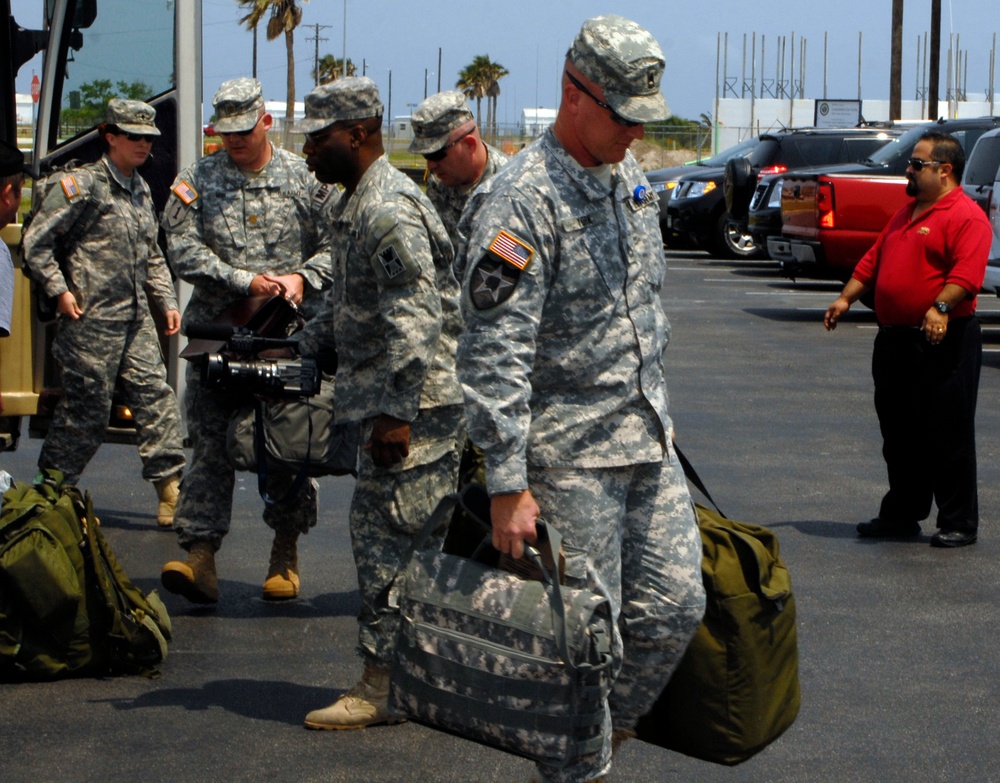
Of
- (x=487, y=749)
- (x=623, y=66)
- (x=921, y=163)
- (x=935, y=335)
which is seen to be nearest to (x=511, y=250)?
(x=623, y=66)

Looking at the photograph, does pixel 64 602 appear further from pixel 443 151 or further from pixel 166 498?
pixel 166 498

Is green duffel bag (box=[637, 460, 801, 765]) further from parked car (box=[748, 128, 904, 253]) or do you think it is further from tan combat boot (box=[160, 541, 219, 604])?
parked car (box=[748, 128, 904, 253])

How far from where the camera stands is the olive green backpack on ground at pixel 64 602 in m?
5.05

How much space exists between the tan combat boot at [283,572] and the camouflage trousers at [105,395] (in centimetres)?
157

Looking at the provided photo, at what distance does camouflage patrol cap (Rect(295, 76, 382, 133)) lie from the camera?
188 inches

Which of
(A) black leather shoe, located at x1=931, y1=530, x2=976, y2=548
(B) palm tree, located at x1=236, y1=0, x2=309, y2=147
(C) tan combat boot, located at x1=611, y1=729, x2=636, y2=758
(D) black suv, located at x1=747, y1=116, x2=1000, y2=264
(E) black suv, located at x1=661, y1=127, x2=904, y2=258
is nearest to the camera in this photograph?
(C) tan combat boot, located at x1=611, y1=729, x2=636, y2=758

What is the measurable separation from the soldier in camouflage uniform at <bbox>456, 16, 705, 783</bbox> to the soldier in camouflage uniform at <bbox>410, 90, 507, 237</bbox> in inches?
98.6

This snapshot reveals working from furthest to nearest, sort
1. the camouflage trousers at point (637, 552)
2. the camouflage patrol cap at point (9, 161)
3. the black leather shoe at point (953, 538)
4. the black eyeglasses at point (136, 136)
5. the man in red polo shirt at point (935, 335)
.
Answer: the black eyeglasses at point (136, 136), the black leather shoe at point (953, 538), the man in red polo shirt at point (935, 335), the camouflage patrol cap at point (9, 161), the camouflage trousers at point (637, 552)

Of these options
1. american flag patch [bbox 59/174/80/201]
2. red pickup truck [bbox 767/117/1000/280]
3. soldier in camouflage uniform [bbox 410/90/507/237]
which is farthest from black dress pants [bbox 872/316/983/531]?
red pickup truck [bbox 767/117/1000/280]

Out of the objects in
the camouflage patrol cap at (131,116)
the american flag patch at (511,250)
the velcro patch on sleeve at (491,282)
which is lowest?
the velcro patch on sleeve at (491,282)

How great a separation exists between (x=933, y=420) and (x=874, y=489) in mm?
1364

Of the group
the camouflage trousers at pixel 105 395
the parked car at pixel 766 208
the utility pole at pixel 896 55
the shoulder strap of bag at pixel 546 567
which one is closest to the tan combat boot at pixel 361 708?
the shoulder strap of bag at pixel 546 567

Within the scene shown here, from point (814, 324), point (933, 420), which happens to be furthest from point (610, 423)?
point (814, 324)

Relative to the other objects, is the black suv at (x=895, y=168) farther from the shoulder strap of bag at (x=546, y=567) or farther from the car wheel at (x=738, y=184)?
the shoulder strap of bag at (x=546, y=567)
